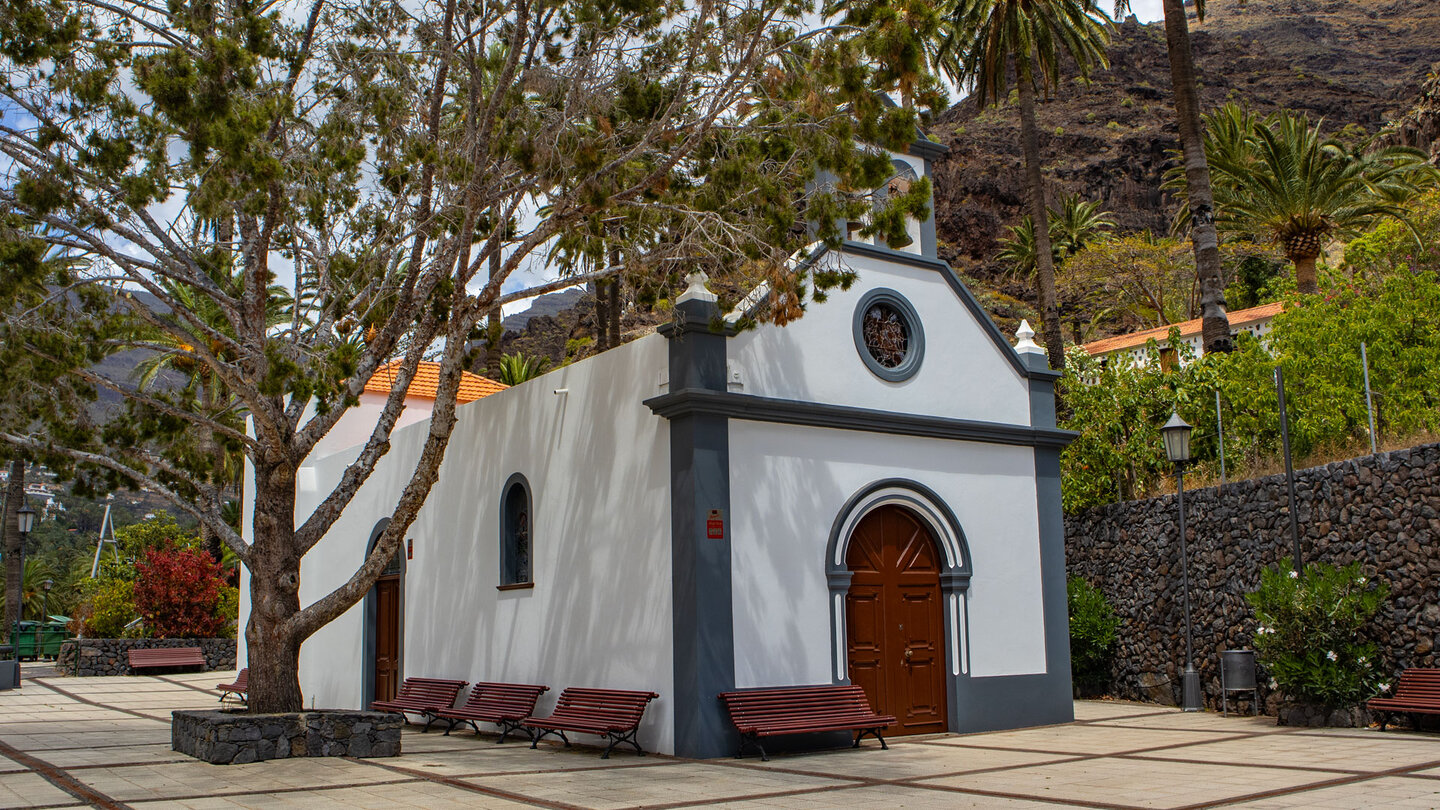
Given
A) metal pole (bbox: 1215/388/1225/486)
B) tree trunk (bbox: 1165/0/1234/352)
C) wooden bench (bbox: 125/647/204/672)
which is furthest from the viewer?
wooden bench (bbox: 125/647/204/672)

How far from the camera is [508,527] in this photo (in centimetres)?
1530

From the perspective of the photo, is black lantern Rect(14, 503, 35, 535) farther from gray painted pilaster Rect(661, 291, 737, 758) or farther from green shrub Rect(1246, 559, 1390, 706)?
green shrub Rect(1246, 559, 1390, 706)

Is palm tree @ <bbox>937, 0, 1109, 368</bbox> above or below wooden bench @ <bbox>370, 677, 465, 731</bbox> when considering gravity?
above

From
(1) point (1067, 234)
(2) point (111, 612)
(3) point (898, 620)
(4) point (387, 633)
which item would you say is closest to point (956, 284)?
(3) point (898, 620)

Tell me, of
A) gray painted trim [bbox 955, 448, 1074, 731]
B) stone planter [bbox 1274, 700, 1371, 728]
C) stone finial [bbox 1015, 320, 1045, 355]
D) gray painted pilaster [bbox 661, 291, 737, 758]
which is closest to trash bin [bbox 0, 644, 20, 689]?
gray painted pilaster [bbox 661, 291, 737, 758]

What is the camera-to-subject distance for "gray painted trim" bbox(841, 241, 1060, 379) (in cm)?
1424

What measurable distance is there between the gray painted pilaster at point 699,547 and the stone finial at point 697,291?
2.2 inches

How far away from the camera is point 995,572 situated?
14.6 metres

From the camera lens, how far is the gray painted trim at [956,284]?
46.7 ft

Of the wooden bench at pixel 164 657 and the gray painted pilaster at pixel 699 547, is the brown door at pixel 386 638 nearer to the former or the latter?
the gray painted pilaster at pixel 699 547

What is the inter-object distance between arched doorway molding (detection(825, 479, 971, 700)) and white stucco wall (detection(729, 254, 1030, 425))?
105 centimetres

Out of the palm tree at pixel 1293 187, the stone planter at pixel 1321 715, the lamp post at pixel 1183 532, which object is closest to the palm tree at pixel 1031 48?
the palm tree at pixel 1293 187

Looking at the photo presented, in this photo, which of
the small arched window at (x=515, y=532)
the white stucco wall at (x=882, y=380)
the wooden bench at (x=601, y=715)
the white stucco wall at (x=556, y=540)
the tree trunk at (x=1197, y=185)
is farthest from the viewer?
the tree trunk at (x=1197, y=185)

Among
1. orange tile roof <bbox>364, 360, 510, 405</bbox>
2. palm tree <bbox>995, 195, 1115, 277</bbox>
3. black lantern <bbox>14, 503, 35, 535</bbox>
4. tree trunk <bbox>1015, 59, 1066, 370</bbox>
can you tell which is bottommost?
black lantern <bbox>14, 503, 35, 535</bbox>
